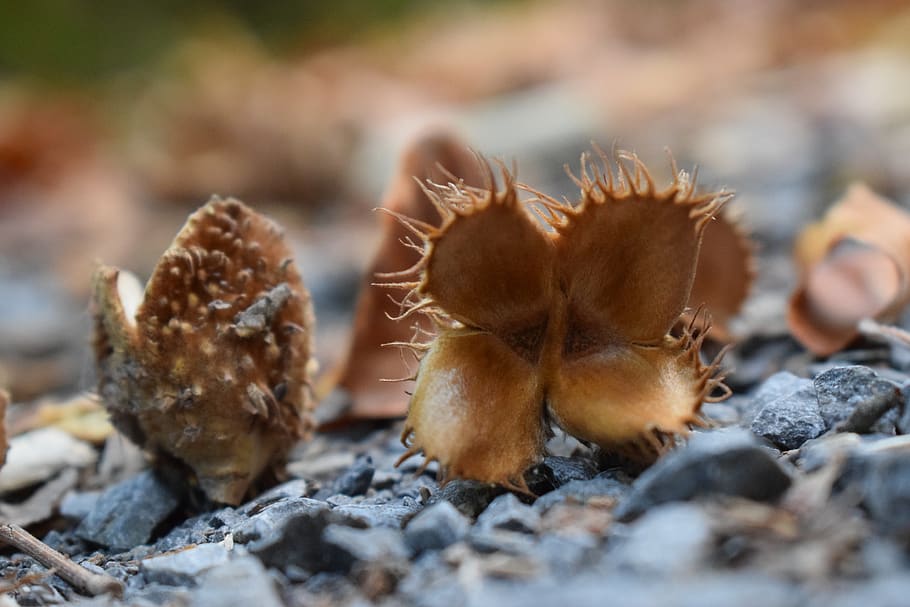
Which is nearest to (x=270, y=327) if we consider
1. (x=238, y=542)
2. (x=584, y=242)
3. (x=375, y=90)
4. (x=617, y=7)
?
(x=238, y=542)

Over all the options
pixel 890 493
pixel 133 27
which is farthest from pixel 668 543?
pixel 133 27

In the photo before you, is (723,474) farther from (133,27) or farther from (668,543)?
(133,27)

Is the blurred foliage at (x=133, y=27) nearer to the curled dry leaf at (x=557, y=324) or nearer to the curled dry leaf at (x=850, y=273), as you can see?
the curled dry leaf at (x=850, y=273)

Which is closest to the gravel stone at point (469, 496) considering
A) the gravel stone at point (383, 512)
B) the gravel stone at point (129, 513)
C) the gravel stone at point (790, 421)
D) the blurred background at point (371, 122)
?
the gravel stone at point (383, 512)

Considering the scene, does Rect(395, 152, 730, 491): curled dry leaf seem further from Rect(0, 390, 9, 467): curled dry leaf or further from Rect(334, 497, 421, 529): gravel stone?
Rect(0, 390, 9, 467): curled dry leaf

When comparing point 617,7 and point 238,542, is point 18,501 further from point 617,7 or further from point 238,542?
point 617,7

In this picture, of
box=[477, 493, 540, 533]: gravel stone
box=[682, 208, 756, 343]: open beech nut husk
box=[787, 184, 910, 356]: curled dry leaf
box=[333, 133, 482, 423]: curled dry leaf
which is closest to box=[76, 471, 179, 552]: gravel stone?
box=[333, 133, 482, 423]: curled dry leaf
